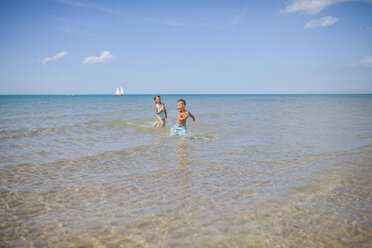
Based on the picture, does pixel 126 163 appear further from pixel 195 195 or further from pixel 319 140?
pixel 319 140

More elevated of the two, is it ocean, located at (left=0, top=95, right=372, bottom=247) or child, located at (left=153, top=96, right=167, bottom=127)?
child, located at (left=153, top=96, right=167, bottom=127)

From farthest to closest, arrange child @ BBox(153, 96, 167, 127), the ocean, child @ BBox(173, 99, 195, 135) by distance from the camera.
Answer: child @ BBox(153, 96, 167, 127) → child @ BBox(173, 99, 195, 135) → the ocean

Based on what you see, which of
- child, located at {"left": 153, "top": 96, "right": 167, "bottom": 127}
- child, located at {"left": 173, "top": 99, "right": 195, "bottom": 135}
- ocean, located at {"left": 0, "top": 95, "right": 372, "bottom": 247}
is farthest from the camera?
child, located at {"left": 153, "top": 96, "right": 167, "bottom": 127}

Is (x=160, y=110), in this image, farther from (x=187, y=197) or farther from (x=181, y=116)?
(x=187, y=197)

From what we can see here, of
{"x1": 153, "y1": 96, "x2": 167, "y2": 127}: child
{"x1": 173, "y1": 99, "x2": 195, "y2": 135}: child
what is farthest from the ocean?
{"x1": 153, "y1": 96, "x2": 167, "y2": 127}: child

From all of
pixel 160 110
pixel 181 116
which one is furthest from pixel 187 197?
pixel 160 110

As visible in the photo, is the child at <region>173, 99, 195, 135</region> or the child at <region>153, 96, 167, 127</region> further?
the child at <region>153, 96, 167, 127</region>

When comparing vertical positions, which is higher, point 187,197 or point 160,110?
point 160,110

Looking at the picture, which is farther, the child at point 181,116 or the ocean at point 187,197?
the child at point 181,116

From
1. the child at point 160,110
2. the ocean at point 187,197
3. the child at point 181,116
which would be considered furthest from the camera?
the child at point 160,110

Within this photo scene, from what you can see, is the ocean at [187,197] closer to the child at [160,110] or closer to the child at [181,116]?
the child at [181,116]

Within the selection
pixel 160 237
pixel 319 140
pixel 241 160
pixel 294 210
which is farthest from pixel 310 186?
pixel 319 140

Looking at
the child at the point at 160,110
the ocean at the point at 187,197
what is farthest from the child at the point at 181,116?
the child at the point at 160,110

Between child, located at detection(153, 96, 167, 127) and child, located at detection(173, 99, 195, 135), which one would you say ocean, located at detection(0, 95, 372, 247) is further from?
child, located at detection(153, 96, 167, 127)
